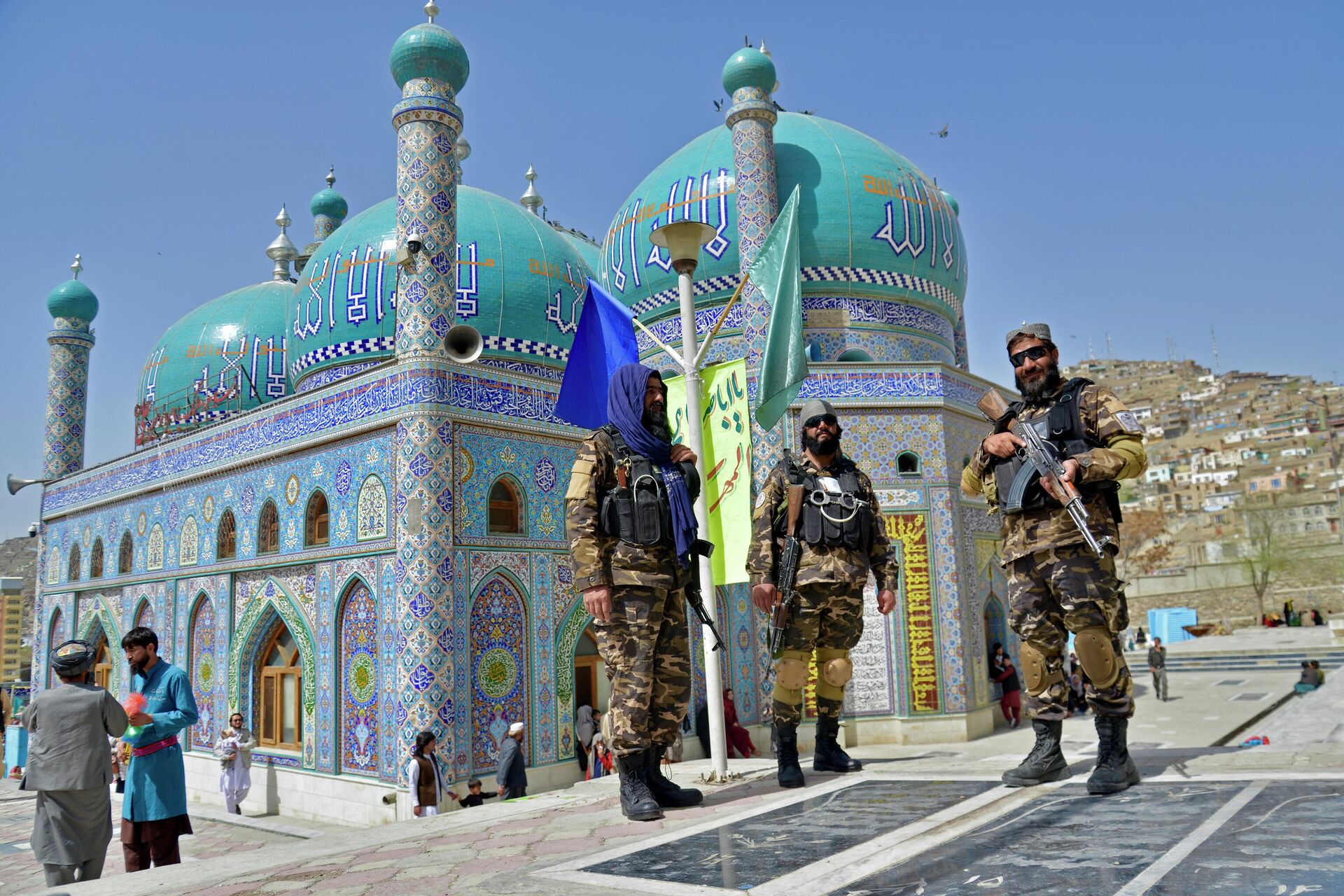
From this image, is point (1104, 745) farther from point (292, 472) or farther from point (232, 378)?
point (232, 378)

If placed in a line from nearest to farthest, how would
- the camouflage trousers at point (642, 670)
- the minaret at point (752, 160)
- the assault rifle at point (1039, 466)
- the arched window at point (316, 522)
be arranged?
1. the assault rifle at point (1039, 466)
2. the camouflage trousers at point (642, 670)
3. the arched window at point (316, 522)
4. the minaret at point (752, 160)

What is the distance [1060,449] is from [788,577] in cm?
152

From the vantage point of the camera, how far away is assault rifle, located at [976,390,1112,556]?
3.81 m

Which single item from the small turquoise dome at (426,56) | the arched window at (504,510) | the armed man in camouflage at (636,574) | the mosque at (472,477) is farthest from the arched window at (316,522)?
the armed man in camouflage at (636,574)

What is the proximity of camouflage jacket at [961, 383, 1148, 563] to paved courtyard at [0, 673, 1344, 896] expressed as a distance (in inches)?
37.5

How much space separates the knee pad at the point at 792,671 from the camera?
16.1 feet

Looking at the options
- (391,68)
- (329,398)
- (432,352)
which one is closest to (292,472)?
(329,398)

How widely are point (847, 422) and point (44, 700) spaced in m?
10.4

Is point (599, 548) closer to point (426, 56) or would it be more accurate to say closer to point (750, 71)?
point (426, 56)

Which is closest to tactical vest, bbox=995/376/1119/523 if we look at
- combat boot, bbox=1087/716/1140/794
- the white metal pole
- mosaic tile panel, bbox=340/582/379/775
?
combat boot, bbox=1087/716/1140/794

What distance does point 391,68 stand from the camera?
12352 millimetres

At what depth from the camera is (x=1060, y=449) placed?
3994 mm

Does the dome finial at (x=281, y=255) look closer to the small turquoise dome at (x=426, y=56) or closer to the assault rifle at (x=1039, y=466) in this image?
the small turquoise dome at (x=426, y=56)

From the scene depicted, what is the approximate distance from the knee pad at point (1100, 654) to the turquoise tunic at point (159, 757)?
13.5 ft
